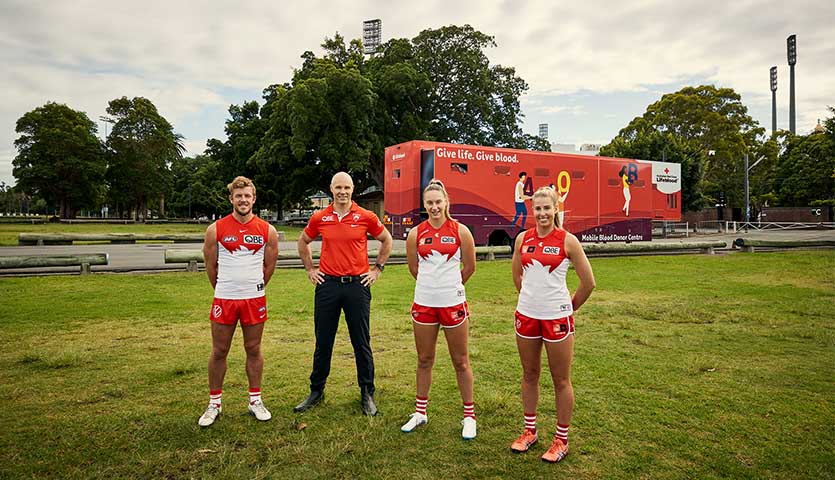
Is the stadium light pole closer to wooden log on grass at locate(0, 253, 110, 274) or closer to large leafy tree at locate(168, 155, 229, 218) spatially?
large leafy tree at locate(168, 155, 229, 218)

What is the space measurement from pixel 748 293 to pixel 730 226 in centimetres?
4001

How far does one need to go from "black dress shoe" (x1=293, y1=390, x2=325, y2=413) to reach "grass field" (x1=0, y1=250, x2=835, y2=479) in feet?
0.34

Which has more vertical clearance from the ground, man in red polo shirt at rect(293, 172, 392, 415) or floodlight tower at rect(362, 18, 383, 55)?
floodlight tower at rect(362, 18, 383, 55)

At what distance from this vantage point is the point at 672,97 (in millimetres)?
57250

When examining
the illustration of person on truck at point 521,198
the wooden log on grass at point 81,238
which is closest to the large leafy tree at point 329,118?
the wooden log on grass at point 81,238

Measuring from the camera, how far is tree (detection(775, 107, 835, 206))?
163 feet

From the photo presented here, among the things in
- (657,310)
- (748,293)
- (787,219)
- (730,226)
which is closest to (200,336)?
(657,310)

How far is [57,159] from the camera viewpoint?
50969 mm

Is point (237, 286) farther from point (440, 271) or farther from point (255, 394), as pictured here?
point (440, 271)

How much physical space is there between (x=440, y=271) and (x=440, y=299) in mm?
218

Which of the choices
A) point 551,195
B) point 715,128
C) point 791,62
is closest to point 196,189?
point 715,128

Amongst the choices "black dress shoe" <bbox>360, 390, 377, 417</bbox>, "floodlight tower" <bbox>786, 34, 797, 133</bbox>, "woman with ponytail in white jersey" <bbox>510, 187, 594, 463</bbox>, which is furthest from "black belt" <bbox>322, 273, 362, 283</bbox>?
"floodlight tower" <bbox>786, 34, 797, 133</bbox>

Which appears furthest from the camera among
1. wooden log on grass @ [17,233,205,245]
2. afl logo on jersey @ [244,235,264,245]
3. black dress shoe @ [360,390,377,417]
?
wooden log on grass @ [17,233,205,245]

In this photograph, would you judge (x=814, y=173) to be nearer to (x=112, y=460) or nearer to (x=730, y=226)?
(x=730, y=226)
